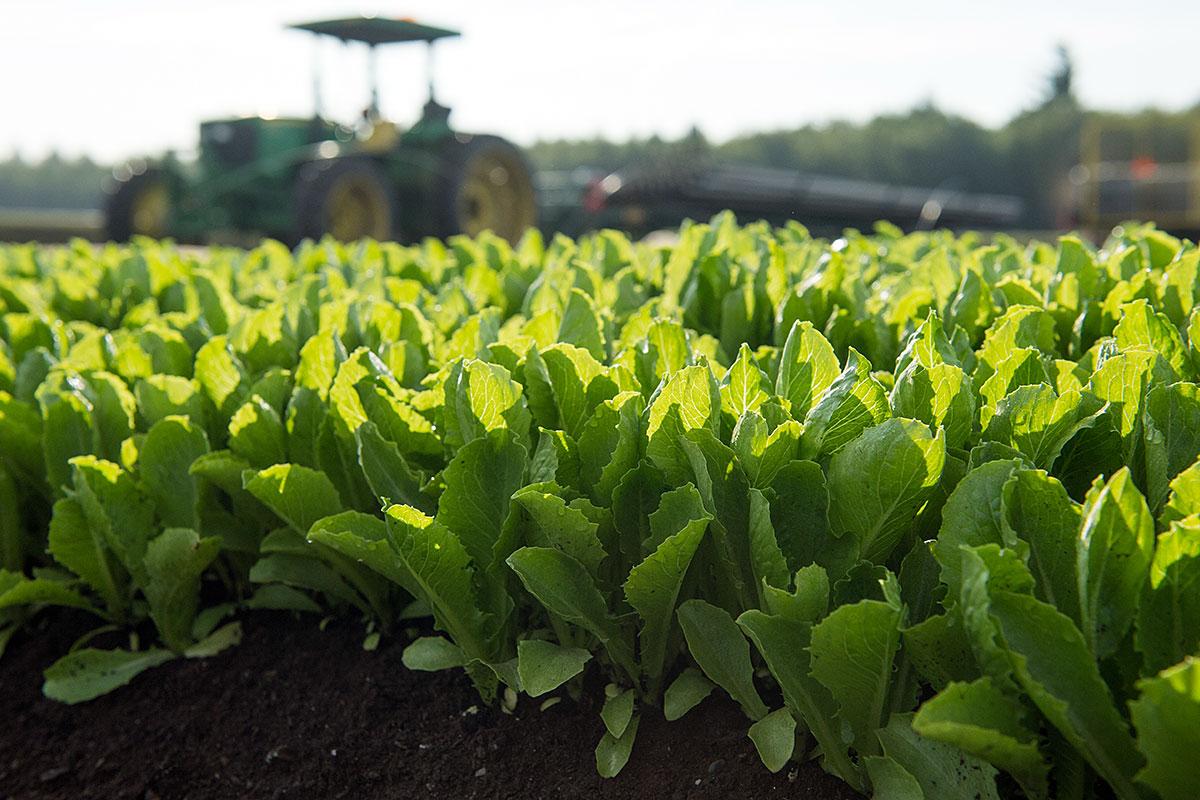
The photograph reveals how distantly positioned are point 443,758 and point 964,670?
812 mm

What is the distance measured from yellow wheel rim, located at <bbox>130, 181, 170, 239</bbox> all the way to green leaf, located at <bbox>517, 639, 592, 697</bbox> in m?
13.0

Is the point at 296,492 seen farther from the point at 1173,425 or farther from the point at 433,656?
the point at 1173,425

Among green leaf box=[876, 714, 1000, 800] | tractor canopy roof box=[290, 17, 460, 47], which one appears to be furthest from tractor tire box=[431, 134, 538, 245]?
green leaf box=[876, 714, 1000, 800]

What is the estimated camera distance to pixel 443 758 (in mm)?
1629

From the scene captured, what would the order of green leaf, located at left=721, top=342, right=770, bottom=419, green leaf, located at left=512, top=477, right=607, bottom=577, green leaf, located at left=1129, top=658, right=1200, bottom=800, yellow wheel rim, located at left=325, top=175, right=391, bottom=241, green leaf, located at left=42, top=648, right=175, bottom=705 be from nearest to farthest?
green leaf, located at left=1129, top=658, right=1200, bottom=800 < green leaf, located at left=512, top=477, right=607, bottom=577 < green leaf, located at left=721, top=342, right=770, bottom=419 < green leaf, located at left=42, top=648, right=175, bottom=705 < yellow wheel rim, located at left=325, top=175, right=391, bottom=241

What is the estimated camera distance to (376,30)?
1295 centimetres

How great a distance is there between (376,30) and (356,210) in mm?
2848

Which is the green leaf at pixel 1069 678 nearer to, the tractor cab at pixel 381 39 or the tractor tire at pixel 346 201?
the tractor tire at pixel 346 201

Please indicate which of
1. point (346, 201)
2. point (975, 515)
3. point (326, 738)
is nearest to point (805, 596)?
point (975, 515)

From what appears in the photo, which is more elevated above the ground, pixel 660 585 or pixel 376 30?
pixel 376 30

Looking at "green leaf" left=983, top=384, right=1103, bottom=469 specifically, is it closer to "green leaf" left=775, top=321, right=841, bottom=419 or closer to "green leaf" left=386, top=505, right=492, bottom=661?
"green leaf" left=775, top=321, right=841, bottom=419

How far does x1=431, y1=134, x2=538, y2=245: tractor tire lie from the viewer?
39.6 ft

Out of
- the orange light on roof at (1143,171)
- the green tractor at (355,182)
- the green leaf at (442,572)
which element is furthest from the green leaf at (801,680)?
the orange light on roof at (1143,171)

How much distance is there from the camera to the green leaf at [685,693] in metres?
1.47
